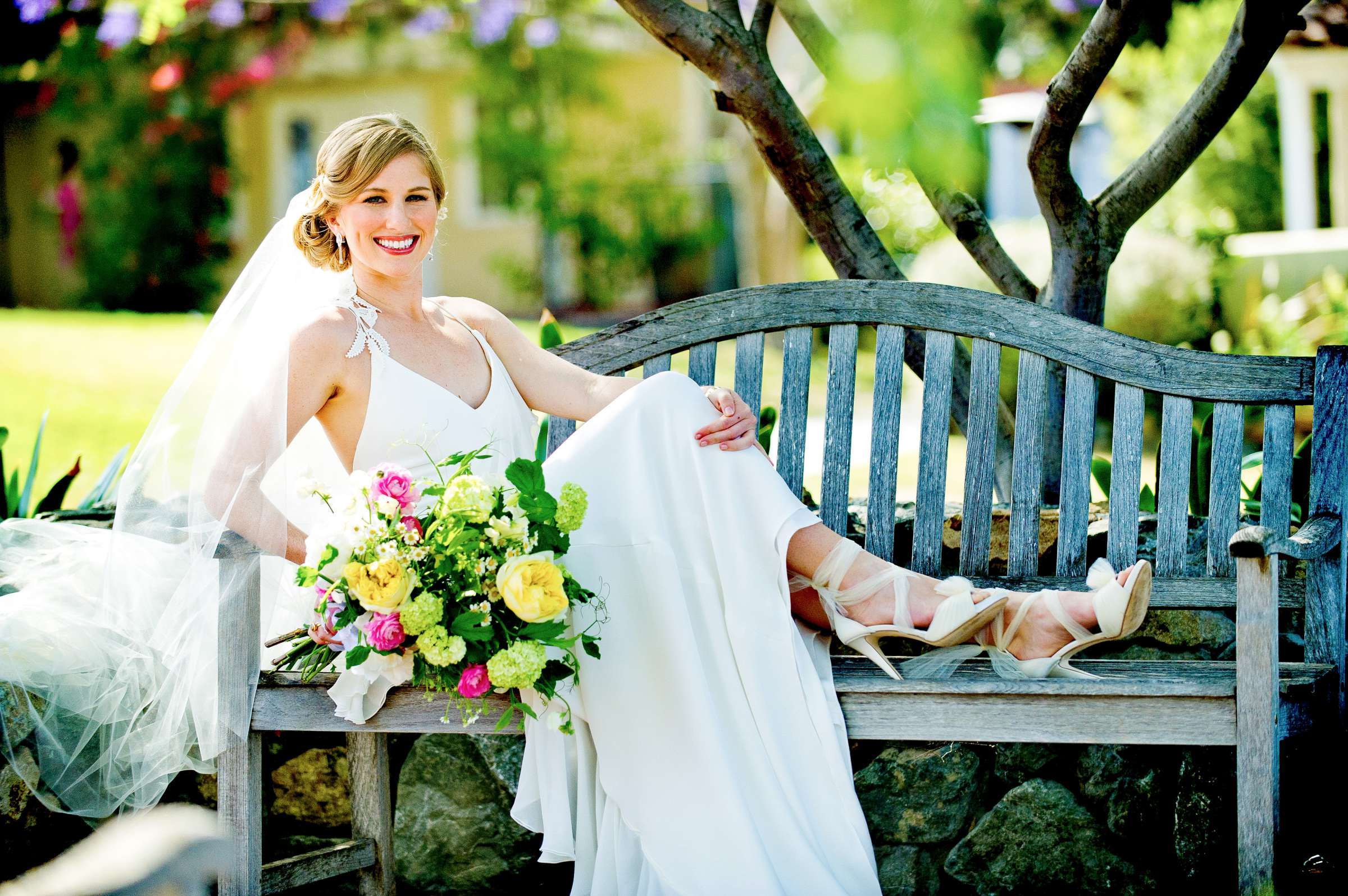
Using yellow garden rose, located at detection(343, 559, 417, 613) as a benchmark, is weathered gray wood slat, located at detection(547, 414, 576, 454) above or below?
above

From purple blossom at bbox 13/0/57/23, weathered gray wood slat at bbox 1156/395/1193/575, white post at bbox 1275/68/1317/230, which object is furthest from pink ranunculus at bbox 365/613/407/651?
white post at bbox 1275/68/1317/230

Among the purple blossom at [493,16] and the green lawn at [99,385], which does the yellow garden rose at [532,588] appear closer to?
the green lawn at [99,385]

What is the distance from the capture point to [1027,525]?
3604 mm

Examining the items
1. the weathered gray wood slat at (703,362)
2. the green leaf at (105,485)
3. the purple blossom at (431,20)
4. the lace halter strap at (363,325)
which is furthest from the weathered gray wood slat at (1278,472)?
the purple blossom at (431,20)

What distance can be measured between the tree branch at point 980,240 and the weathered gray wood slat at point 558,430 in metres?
1.29

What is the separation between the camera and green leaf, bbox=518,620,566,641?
2682 millimetres

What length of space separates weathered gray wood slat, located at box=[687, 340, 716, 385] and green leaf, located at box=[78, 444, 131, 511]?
189 cm

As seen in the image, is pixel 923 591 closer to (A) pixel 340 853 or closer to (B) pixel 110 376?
(A) pixel 340 853

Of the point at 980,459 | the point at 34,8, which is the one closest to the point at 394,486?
the point at 980,459

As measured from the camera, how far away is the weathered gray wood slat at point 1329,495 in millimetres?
3275

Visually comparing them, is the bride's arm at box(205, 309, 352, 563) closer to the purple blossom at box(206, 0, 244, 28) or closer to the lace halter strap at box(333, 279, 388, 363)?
the lace halter strap at box(333, 279, 388, 363)

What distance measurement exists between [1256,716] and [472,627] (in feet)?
5.08

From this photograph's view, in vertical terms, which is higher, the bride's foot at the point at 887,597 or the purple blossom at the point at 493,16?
the purple blossom at the point at 493,16

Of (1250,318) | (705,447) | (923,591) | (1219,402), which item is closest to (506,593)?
(705,447)
